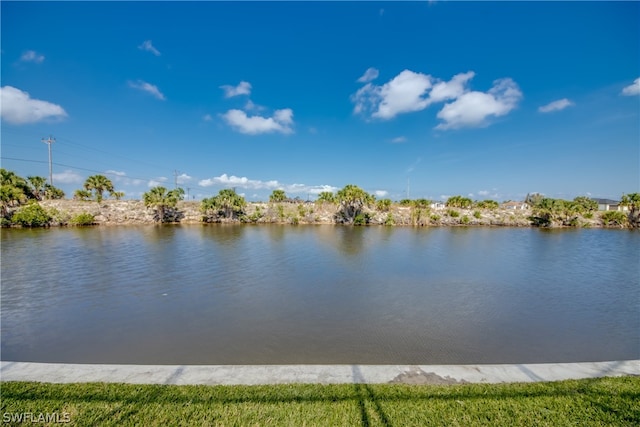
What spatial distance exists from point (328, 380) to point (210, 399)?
6.10ft

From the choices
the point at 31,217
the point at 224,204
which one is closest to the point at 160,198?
the point at 224,204

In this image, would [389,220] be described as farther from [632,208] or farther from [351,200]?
[632,208]

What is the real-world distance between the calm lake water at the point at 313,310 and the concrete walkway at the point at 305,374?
1.76m

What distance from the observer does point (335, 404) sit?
151 inches

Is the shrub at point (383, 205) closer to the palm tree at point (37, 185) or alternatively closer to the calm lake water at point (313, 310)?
the calm lake water at point (313, 310)

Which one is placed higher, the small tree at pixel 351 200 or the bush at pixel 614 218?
the small tree at pixel 351 200

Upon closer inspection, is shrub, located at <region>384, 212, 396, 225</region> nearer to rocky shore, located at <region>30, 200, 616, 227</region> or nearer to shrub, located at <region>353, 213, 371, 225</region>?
rocky shore, located at <region>30, 200, 616, 227</region>

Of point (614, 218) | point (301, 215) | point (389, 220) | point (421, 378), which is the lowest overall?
point (421, 378)

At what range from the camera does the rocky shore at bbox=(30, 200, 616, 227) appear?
44.3 m

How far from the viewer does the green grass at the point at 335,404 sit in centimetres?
353

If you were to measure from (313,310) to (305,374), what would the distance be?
15.9 ft

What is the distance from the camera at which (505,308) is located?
9.80 meters

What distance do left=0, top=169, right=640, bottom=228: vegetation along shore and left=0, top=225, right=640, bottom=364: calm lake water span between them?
28.6m

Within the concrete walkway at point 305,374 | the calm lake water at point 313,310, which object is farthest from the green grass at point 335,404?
the calm lake water at point 313,310
